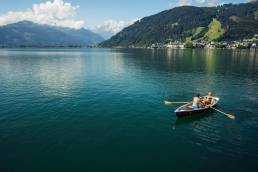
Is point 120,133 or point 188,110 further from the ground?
point 188,110

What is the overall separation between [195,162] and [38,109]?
31726mm

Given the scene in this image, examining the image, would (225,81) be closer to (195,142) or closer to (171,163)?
(195,142)

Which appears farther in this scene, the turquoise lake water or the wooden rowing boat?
the wooden rowing boat

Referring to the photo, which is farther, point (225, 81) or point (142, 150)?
point (225, 81)

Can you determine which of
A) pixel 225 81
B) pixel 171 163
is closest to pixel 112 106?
pixel 171 163

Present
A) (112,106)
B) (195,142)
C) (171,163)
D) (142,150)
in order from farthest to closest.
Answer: (112,106) < (195,142) < (142,150) < (171,163)

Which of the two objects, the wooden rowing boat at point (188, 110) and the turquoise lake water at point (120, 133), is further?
the wooden rowing boat at point (188, 110)

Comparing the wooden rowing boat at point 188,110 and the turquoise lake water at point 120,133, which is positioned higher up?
the wooden rowing boat at point 188,110

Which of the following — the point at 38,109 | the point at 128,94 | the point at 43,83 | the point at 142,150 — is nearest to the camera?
the point at 142,150

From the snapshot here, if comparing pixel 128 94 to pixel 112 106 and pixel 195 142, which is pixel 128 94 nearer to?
pixel 112 106

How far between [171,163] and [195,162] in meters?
2.98

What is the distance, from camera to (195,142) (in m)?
29.3

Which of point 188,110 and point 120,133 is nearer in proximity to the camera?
point 120,133

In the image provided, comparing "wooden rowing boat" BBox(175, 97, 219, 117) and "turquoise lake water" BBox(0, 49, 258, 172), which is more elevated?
"wooden rowing boat" BBox(175, 97, 219, 117)
